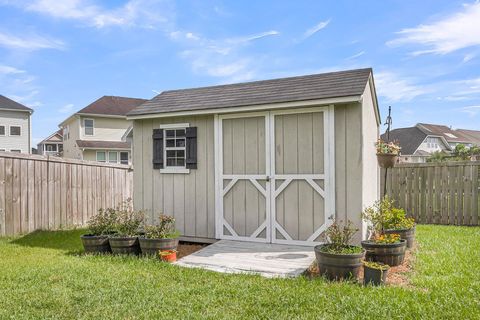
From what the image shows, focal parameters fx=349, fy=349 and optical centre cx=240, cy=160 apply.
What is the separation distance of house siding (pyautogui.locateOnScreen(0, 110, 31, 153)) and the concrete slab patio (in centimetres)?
2464

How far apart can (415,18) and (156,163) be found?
6.80 metres

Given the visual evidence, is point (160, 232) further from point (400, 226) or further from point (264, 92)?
point (400, 226)

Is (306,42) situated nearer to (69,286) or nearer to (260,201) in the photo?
(260,201)

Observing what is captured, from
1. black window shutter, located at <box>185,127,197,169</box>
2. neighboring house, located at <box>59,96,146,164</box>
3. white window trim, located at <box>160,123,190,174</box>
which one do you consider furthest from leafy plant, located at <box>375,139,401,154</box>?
neighboring house, located at <box>59,96,146,164</box>

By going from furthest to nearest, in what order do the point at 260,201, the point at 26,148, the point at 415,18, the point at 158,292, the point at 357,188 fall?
the point at 26,148 < the point at 415,18 < the point at 260,201 < the point at 357,188 < the point at 158,292

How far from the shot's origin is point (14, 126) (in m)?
25.0

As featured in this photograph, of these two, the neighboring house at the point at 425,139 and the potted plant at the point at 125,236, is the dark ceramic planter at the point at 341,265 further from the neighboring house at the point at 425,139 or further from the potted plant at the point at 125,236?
the neighboring house at the point at 425,139

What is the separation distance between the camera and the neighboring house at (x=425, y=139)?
33422 millimetres

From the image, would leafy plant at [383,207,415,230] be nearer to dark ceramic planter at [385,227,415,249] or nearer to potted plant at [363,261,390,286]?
dark ceramic planter at [385,227,415,249]

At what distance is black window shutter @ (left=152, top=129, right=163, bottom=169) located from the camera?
7078mm

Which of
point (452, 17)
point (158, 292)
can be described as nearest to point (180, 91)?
point (158, 292)

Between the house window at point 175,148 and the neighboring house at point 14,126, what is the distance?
75.0 feet

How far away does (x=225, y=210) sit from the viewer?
6609mm

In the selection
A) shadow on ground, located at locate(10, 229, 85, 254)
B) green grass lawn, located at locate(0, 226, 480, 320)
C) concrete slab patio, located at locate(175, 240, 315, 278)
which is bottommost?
shadow on ground, located at locate(10, 229, 85, 254)
